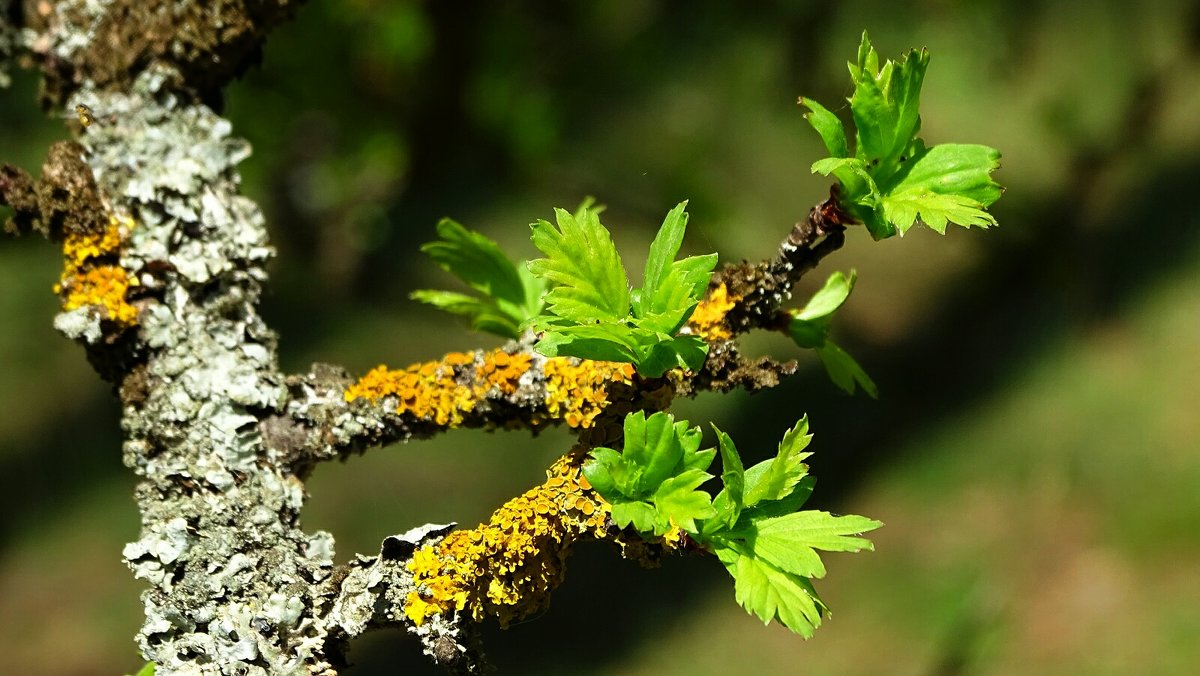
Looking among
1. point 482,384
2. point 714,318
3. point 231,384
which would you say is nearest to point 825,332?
point 714,318

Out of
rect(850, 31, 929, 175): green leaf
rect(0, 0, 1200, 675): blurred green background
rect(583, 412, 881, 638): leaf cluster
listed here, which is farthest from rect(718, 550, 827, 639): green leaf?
rect(0, 0, 1200, 675): blurred green background

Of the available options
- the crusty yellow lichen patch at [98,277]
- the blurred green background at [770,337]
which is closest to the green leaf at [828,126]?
the crusty yellow lichen patch at [98,277]

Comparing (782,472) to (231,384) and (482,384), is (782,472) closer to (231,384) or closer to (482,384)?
(482,384)

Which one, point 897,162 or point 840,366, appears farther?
point 840,366

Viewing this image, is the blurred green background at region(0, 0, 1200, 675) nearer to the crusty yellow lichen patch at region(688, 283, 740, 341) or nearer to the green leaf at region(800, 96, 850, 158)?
the crusty yellow lichen patch at region(688, 283, 740, 341)

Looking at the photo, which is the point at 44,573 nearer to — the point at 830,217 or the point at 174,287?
the point at 174,287
